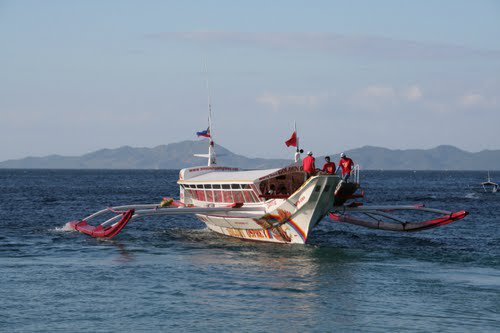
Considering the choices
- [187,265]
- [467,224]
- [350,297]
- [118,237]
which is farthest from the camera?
[467,224]

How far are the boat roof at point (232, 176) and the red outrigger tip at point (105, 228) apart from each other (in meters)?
5.28

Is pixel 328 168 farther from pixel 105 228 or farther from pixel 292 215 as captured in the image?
pixel 105 228

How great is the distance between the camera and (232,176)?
36.7 m

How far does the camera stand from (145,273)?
26.9 meters

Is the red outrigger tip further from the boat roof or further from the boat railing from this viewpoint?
the boat railing

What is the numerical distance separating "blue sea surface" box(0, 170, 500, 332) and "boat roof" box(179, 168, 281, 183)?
10.5 ft

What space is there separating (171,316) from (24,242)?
18.4 m

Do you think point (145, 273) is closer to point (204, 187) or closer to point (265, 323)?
point (265, 323)

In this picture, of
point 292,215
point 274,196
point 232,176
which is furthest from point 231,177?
point 292,215

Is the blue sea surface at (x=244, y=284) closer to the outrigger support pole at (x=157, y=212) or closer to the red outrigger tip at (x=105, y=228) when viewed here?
the red outrigger tip at (x=105, y=228)

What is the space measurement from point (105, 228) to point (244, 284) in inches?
538

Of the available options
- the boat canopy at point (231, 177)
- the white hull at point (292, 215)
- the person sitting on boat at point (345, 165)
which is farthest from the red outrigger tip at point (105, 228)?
the person sitting on boat at point (345, 165)

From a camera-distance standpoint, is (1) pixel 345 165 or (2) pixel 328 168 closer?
(2) pixel 328 168

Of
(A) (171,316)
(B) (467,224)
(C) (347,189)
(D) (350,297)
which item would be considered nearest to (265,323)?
(A) (171,316)
